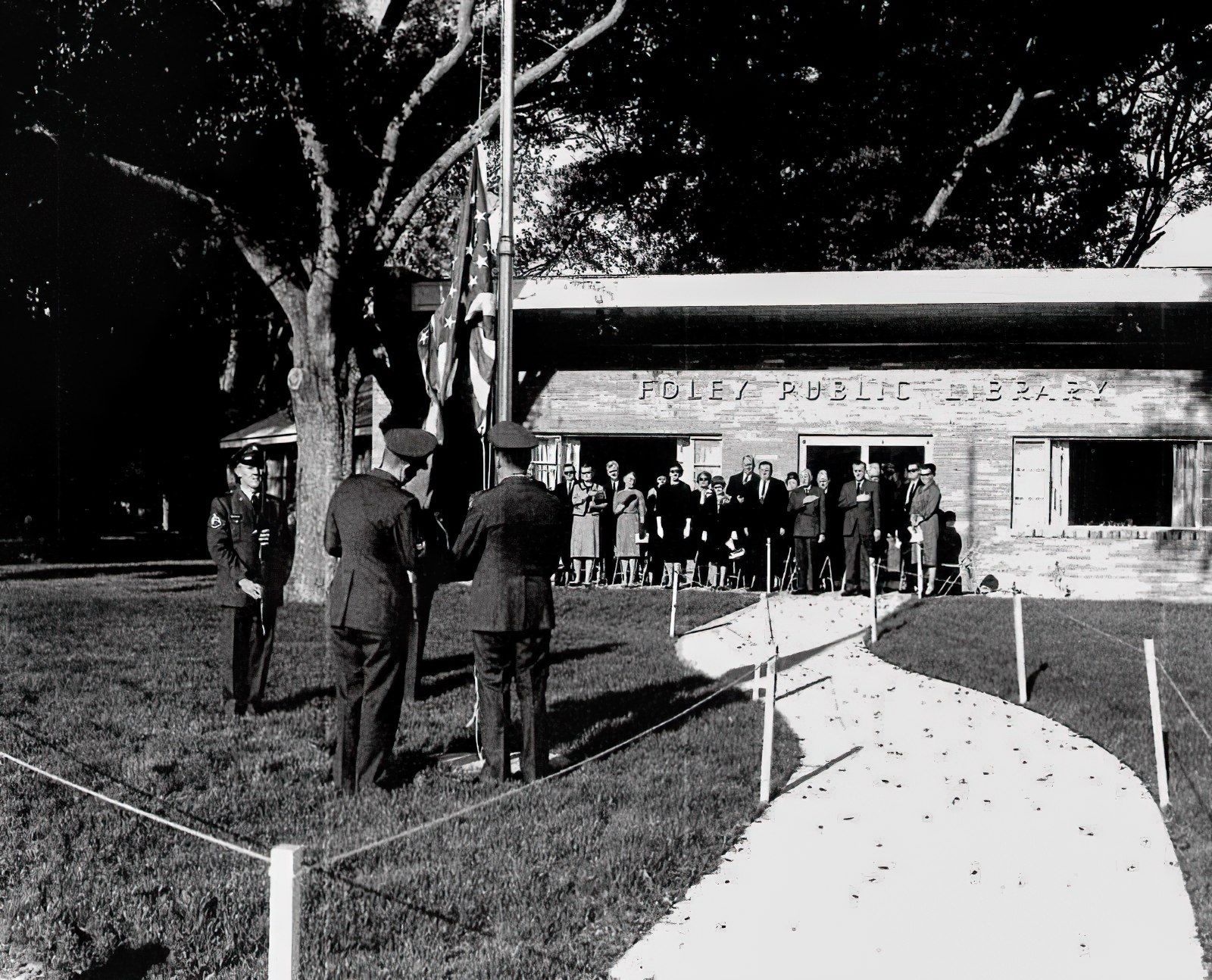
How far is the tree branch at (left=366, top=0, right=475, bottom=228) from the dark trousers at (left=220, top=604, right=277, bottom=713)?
9.19 m

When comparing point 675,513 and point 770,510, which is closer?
point 770,510

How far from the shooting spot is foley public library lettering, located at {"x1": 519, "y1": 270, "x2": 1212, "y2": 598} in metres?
18.5

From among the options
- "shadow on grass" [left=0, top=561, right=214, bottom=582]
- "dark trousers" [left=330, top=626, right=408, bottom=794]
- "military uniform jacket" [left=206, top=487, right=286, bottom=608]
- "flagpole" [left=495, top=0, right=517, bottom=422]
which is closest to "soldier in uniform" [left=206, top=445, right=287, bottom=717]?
"military uniform jacket" [left=206, top=487, right=286, bottom=608]

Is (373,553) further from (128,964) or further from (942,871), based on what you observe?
(942,871)

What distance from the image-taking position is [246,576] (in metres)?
9.27

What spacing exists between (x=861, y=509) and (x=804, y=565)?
1.09m

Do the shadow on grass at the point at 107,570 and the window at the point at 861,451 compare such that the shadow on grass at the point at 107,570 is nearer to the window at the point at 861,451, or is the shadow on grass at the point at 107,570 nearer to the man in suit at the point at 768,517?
the man in suit at the point at 768,517

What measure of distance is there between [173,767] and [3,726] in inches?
76.1

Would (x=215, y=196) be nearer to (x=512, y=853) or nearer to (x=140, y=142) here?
(x=140, y=142)

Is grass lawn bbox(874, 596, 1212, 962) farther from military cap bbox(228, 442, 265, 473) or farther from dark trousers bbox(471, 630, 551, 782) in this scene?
military cap bbox(228, 442, 265, 473)

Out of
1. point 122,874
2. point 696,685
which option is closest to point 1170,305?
point 696,685

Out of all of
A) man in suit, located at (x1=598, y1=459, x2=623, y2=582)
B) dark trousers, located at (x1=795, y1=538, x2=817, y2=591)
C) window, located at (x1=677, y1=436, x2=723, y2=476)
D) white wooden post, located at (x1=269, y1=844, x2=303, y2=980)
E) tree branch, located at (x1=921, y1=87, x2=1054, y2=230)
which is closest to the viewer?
white wooden post, located at (x1=269, y1=844, x2=303, y2=980)

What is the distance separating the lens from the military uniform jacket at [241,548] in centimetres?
924

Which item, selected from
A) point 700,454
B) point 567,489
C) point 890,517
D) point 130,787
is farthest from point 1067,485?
point 130,787
